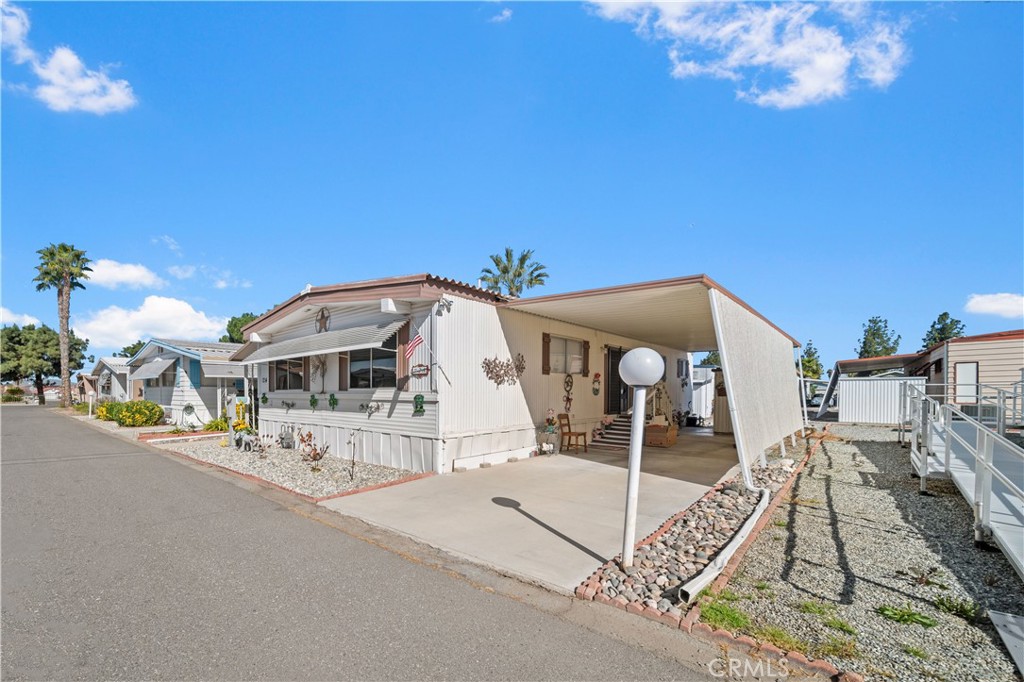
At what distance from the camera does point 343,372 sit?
33.6 feet

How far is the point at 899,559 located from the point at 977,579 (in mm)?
523

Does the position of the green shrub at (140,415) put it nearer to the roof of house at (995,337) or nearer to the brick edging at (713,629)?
the brick edging at (713,629)

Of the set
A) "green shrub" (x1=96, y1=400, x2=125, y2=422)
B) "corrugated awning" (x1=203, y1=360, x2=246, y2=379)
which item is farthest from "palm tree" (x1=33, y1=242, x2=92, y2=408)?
"corrugated awning" (x1=203, y1=360, x2=246, y2=379)

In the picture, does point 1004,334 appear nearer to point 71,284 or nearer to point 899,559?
point 899,559

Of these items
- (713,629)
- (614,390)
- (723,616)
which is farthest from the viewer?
(614,390)

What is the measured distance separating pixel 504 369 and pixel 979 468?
22.0 feet

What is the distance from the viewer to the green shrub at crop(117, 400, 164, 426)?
1823 centimetres

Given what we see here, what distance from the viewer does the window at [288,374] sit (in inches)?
465

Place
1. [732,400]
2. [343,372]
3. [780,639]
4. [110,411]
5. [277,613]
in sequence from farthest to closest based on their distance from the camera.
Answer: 1. [110,411]
2. [343,372]
3. [732,400]
4. [277,613]
5. [780,639]

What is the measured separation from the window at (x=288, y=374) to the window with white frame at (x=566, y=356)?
601 cm

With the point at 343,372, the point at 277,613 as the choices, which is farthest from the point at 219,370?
the point at 277,613

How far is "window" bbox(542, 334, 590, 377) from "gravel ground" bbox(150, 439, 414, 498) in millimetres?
3949

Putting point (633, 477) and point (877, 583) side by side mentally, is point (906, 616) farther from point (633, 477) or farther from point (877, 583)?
point (633, 477)

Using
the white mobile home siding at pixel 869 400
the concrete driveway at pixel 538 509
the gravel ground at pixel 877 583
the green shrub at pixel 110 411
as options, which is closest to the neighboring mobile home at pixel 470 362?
the concrete driveway at pixel 538 509
